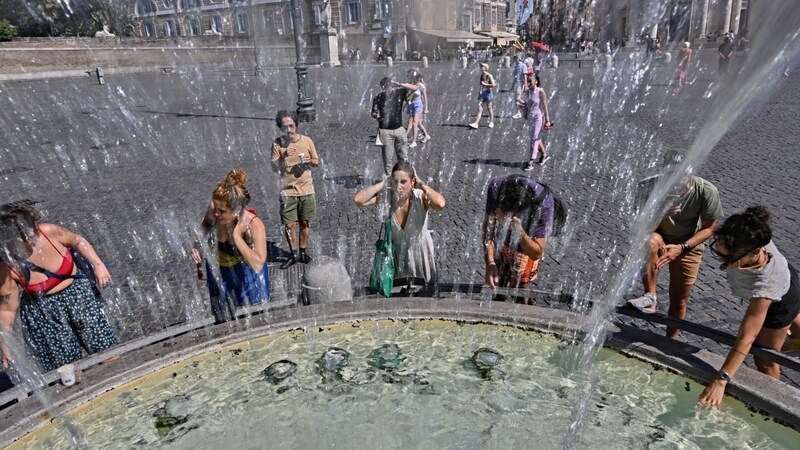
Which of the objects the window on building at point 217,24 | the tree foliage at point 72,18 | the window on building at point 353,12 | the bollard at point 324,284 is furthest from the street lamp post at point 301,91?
the window on building at point 217,24

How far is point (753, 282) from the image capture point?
114 inches

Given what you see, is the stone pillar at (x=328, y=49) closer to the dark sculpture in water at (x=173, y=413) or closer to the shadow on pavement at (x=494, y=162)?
the shadow on pavement at (x=494, y=162)

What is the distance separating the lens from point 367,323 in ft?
13.2

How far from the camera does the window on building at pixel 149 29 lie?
179 feet

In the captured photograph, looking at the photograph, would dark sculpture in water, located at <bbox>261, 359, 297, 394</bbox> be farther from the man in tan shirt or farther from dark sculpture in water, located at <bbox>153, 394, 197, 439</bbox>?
the man in tan shirt

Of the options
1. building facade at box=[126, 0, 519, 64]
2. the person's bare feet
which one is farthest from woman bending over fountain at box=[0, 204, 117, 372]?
building facade at box=[126, 0, 519, 64]

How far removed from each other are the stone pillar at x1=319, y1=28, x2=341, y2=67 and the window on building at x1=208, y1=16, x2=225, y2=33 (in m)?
15.6

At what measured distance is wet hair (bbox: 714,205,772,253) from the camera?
2.74 metres

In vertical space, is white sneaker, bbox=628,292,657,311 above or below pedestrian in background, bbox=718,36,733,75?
below

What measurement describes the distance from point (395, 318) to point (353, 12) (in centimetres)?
5485

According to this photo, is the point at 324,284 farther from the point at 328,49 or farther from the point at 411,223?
the point at 328,49

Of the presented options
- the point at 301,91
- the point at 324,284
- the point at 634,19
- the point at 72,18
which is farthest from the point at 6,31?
the point at 324,284

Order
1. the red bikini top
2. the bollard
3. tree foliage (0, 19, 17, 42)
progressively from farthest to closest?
tree foliage (0, 19, 17, 42), the bollard, the red bikini top

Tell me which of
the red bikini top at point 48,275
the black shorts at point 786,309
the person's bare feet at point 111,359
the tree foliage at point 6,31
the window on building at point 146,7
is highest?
the window on building at point 146,7
